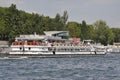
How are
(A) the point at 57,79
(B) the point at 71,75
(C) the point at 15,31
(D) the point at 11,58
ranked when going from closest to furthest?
(A) the point at 57,79 → (B) the point at 71,75 → (D) the point at 11,58 → (C) the point at 15,31

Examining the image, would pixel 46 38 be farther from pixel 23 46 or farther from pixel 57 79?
pixel 57 79

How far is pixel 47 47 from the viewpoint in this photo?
16125cm

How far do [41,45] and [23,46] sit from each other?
265 inches

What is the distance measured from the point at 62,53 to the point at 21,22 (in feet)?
128

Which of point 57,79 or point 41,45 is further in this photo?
point 41,45

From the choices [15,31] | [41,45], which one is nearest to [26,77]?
[41,45]

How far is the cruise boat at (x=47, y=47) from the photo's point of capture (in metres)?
155

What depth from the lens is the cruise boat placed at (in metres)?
155

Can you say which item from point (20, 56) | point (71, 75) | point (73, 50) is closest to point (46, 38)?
point (73, 50)

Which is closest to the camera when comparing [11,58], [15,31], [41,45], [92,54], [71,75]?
[71,75]

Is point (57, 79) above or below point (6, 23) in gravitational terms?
below

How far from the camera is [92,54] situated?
573 ft

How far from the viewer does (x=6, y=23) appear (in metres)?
198

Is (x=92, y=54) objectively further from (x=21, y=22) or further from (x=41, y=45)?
(x=21, y=22)
